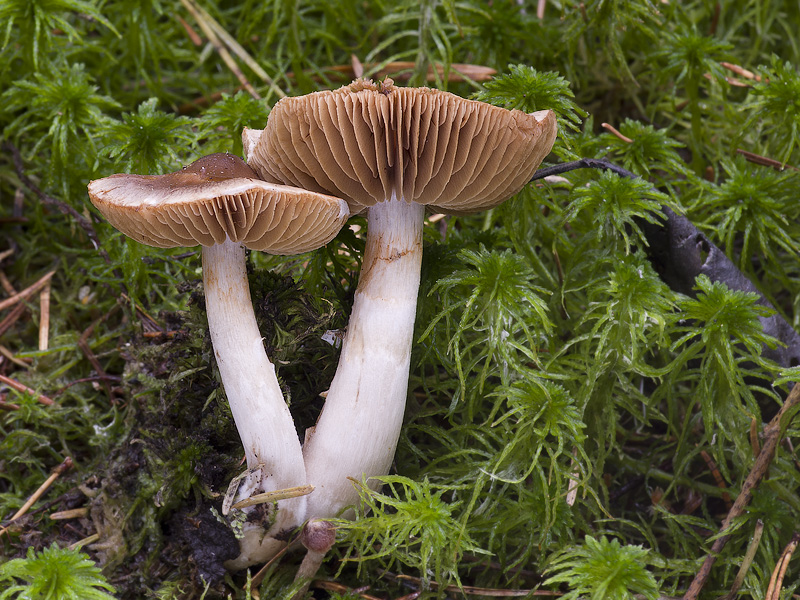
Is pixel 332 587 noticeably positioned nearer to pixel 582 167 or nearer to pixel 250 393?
pixel 250 393

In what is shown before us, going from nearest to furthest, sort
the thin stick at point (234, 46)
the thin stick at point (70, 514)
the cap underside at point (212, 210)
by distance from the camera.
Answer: the cap underside at point (212, 210) < the thin stick at point (70, 514) < the thin stick at point (234, 46)

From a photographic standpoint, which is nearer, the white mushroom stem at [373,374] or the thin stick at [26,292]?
the white mushroom stem at [373,374]

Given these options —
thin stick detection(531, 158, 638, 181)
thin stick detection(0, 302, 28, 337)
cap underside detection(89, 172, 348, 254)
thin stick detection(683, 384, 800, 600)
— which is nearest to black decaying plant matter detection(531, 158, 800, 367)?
thin stick detection(531, 158, 638, 181)

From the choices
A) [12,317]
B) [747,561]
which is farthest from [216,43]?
[747,561]

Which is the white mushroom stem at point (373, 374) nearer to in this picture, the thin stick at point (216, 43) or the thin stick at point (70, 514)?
the thin stick at point (70, 514)

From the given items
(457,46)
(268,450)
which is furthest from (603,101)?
(268,450)

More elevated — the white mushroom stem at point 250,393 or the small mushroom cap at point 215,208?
the small mushroom cap at point 215,208

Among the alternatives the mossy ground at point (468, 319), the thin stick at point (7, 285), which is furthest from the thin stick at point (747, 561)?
the thin stick at point (7, 285)

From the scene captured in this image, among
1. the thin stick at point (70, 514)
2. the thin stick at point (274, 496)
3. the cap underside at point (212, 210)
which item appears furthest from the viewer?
the thin stick at point (70, 514)
